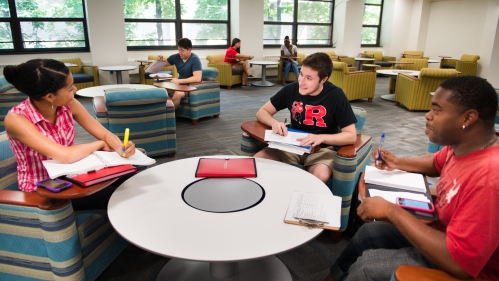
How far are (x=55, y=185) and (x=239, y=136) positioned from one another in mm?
3105

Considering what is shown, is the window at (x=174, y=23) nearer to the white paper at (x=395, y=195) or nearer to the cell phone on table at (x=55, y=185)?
the cell phone on table at (x=55, y=185)

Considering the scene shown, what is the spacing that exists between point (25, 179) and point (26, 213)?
0.33 m

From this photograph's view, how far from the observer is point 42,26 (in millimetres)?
6812

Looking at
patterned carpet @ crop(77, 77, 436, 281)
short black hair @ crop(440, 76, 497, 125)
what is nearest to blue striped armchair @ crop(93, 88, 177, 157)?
patterned carpet @ crop(77, 77, 436, 281)

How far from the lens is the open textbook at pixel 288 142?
1.91 meters

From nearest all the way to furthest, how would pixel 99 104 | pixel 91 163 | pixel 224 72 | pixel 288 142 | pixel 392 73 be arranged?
pixel 91 163 → pixel 288 142 → pixel 99 104 → pixel 392 73 → pixel 224 72

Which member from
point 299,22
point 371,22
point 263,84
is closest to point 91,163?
point 263,84

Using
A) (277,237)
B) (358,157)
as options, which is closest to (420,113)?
(358,157)

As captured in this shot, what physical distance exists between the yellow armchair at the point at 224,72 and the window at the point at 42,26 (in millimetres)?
2765

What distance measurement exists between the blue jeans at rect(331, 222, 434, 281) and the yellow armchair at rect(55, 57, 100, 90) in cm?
632

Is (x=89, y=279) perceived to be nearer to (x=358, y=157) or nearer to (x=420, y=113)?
(x=358, y=157)

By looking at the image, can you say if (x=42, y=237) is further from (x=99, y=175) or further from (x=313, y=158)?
(x=313, y=158)

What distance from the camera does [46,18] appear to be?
678 centimetres

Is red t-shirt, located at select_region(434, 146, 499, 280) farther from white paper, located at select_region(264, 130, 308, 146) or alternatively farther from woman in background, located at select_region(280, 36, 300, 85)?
woman in background, located at select_region(280, 36, 300, 85)
